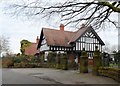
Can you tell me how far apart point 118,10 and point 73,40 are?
3431cm

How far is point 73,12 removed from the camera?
13711 millimetres

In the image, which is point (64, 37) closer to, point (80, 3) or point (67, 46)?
point (67, 46)

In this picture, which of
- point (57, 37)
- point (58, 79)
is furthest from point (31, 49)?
point (58, 79)

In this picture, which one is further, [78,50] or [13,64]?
[78,50]

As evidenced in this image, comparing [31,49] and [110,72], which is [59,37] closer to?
[31,49]

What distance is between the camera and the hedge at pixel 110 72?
1524 cm

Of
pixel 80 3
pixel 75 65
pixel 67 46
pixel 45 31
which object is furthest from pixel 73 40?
pixel 80 3

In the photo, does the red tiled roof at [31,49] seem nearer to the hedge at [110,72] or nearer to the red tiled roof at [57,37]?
the red tiled roof at [57,37]

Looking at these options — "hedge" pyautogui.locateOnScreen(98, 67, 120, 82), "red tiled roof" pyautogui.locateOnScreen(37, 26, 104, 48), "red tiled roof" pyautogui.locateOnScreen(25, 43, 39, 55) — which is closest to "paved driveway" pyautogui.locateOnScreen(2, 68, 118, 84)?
"hedge" pyautogui.locateOnScreen(98, 67, 120, 82)

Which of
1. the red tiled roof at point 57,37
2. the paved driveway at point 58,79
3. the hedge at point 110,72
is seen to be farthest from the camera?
the red tiled roof at point 57,37

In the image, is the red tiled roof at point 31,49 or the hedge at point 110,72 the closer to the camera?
the hedge at point 110,72

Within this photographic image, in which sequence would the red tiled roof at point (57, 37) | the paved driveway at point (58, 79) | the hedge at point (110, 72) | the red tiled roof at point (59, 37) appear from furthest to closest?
1. the red tiled roof at point (57, 37)
2. the red tiled roof at point (59, 37)
3. the hedge at point (110, 72)
4. the paved driveway at point (58, 79)

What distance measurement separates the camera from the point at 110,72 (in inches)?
667

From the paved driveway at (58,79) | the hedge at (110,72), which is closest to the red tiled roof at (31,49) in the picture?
the paved driveway at (58,79)
